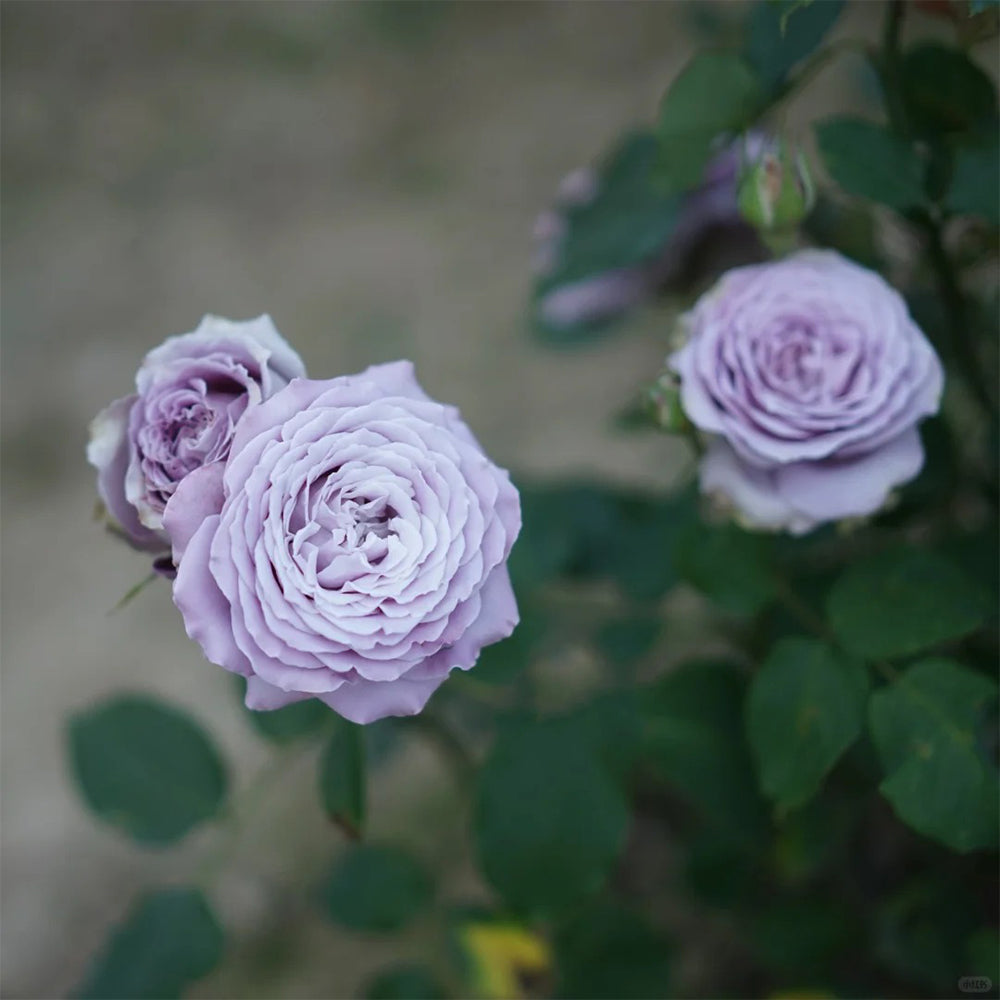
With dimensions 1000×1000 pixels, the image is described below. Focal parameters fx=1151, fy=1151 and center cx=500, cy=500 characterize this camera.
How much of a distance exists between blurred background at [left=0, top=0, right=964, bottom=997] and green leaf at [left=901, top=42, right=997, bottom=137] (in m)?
0.46

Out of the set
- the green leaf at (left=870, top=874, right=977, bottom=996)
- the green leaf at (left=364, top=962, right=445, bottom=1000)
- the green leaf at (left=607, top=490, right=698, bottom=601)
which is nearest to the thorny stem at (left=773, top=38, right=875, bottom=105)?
the green leaf at (left=607, top=490, right=698, bottom=601)

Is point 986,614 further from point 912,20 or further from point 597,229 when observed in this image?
point 912,20

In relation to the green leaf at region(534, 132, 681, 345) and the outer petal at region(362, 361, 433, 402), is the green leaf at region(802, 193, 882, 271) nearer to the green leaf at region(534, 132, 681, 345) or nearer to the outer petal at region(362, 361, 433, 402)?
the green leaf at region(534, 132, 681, 345)

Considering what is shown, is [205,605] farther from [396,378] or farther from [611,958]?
[611,958]

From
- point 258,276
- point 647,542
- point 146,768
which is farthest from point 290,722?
point 258,276

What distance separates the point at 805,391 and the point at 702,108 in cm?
18

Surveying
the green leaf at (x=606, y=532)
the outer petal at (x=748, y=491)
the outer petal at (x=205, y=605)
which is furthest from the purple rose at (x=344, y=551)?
the green leaf at (x=606, y=532)

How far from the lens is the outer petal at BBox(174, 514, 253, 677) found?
1.62ft

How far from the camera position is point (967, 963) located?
83 cm

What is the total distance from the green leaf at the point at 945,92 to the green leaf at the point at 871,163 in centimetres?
4

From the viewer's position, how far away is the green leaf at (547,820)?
2.55ft

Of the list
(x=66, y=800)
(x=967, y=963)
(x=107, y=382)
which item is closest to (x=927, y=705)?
(x=967, y=963)

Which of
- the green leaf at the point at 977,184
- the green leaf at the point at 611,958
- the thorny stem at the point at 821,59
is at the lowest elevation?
the green leaf at the point at 611,958

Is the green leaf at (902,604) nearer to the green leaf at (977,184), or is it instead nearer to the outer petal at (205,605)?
the green leaf at (977,184)
